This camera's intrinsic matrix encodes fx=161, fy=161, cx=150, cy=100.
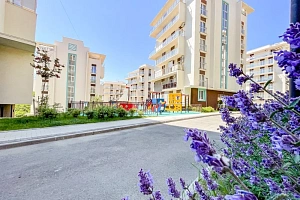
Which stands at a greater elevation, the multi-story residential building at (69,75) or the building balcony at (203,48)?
the building balcony at (203,48)

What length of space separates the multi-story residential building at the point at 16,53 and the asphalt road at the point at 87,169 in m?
7.91

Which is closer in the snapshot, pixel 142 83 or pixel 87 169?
pixel 87 169

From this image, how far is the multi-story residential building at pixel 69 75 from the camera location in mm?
23859

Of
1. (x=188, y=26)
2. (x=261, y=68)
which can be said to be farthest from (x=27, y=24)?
(x=261, y=68)

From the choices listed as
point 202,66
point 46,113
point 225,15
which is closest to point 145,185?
point 46,113

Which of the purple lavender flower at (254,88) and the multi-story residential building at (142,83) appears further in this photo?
the multi-story residential building at (142,83)

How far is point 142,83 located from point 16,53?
45.2 meters

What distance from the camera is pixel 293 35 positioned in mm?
730

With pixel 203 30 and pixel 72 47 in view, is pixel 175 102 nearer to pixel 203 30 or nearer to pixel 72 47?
pixel 203 30

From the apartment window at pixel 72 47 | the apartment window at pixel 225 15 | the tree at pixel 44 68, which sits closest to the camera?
the tree at pixel 44 68

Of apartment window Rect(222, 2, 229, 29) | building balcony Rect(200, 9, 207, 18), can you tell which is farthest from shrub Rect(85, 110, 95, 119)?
apartment window Rect(222, 2, 229, 29)

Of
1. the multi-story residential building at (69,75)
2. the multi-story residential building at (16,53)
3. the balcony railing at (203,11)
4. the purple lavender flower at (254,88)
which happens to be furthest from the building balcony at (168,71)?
the purple lavender flower at (254,88)

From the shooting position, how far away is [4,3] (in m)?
9.50

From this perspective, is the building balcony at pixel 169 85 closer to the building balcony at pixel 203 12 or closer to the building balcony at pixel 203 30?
the building balcony at pixel 203 30
